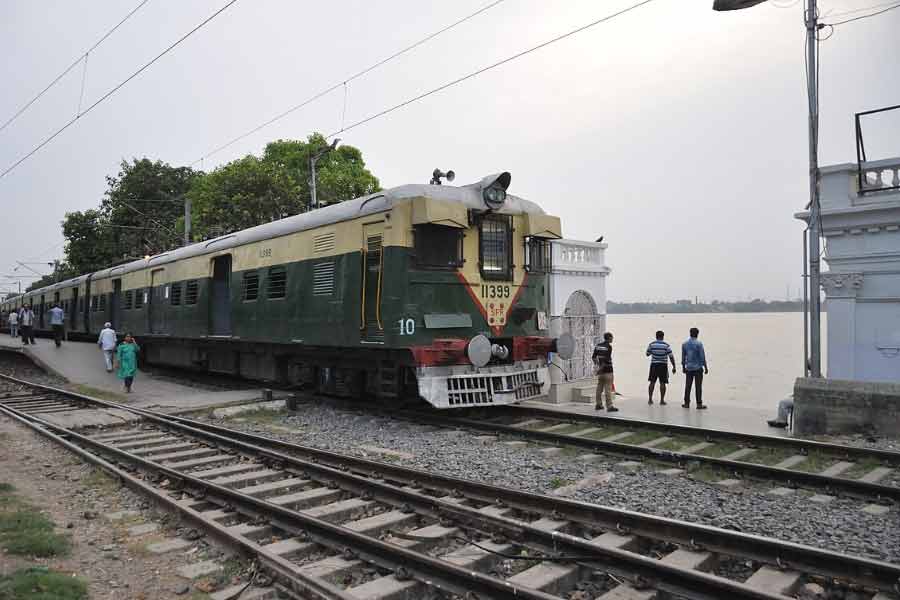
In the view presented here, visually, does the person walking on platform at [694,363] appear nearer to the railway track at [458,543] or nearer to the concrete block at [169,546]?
the railway track at [458,543]

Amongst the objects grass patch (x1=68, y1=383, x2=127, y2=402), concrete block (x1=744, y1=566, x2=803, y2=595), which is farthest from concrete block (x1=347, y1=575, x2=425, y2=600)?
grass patch (x1=68, y1=383, x2=127, y2=402)

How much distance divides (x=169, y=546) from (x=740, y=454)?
651cm

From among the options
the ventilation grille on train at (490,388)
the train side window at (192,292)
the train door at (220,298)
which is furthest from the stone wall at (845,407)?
the train side window at (192,292)

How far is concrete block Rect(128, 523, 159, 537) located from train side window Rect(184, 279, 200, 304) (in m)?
11.3

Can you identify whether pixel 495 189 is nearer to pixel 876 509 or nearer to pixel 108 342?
pixel 876 509

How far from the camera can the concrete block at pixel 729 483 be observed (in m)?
6.34

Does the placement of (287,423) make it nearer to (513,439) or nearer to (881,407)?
(513,439)

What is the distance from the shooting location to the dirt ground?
4.34 m

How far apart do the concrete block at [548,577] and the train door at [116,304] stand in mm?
21749

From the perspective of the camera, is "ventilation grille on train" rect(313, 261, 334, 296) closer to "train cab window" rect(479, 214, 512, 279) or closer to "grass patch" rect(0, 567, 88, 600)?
"train cab window" rect(479, 214, 512, 279)

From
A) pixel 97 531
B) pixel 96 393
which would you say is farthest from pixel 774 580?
pixel 96 393

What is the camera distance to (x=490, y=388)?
10.0 m

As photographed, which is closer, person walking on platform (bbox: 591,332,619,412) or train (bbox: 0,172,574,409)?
train (bbox: 0,172,574,409)

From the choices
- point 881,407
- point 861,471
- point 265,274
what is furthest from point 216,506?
point 881,407
